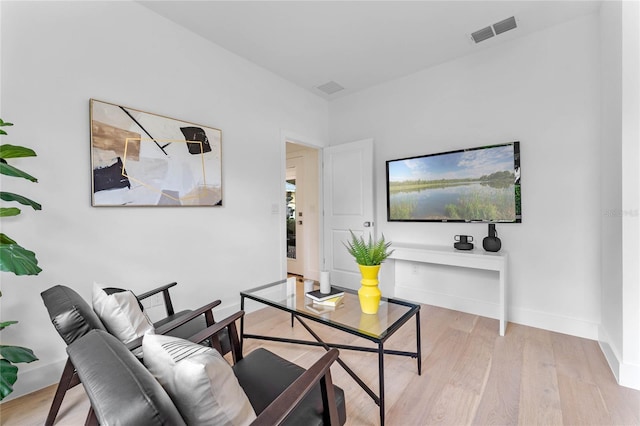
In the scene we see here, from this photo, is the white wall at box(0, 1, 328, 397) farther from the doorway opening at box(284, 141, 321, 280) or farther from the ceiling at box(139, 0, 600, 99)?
the doorway opening at box(284, 141, 321, 280)

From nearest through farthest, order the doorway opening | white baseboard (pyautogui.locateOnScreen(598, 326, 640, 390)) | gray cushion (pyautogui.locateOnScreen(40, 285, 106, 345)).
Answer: gray cushion (pyautogui.locateOnScreen(40, 285, 106, 345))
white baseboard (pyautogui.locateOnScreen(598, 326, 640, 390))
the doorway opening

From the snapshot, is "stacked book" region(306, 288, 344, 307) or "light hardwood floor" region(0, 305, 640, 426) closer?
"light hardwood floor" region(0, 305, 640, 426)

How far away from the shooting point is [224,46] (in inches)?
117

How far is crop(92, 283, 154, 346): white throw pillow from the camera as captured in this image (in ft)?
4.58

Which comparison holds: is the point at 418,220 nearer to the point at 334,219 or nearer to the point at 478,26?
the point at 334,219

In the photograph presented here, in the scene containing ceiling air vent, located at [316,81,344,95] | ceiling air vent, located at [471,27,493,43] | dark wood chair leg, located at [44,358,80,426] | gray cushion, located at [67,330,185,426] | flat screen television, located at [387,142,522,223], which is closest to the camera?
gray cushion, located at [67,330,185,426]

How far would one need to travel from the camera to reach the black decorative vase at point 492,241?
2799mm

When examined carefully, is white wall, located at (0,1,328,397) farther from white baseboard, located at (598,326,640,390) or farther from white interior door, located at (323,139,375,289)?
white baseboard, located at (598,326,640,390)

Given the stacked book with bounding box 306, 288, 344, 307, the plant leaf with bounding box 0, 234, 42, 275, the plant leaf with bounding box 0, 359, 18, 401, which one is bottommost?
the plant leaf with bounding box 0, 359, 18, 401

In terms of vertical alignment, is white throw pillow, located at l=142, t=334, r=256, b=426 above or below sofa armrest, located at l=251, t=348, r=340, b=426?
above

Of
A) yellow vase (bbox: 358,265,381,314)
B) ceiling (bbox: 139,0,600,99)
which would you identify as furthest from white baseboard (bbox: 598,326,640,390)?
ceiling (bbox: 139,0,600,99)

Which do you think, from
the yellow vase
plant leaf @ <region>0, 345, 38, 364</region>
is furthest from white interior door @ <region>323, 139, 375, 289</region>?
plant leaf @ <region>0, 345, 38, 364</region>

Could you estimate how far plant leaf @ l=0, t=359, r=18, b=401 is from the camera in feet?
4.32

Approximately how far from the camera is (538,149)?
273 centimetres
